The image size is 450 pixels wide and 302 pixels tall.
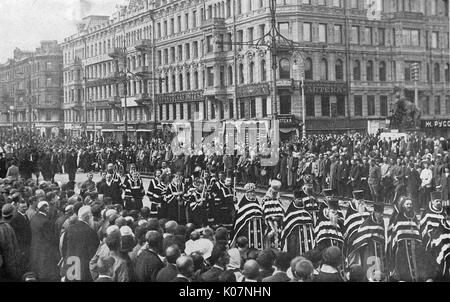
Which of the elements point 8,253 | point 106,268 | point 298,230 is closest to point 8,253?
point 8,253

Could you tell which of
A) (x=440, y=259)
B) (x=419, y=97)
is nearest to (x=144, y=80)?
(x=419, y=97)

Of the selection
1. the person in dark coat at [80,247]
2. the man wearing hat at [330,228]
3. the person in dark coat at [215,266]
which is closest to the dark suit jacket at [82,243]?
the person in dark coat at [80,247]

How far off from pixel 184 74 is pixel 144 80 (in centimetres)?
89

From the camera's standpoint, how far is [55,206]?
7723 mm

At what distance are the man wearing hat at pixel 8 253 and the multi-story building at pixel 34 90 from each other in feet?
12.6

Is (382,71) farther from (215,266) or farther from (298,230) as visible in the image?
(215,266)

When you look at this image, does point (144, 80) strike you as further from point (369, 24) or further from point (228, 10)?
point (369, 24)

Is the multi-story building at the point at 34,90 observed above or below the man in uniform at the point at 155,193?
above

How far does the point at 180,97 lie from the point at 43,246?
12.9 ft

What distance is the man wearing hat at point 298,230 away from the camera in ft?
23.4

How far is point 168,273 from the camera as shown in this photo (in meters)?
5.06

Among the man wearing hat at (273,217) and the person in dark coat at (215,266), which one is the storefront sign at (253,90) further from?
the person in dark coat at (215,266)

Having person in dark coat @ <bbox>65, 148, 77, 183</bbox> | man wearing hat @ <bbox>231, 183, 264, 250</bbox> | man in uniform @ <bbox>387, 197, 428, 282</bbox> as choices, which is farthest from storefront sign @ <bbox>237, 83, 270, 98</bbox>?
man in uniform @ <bbox>387, 197, 428, 282</bbox>
